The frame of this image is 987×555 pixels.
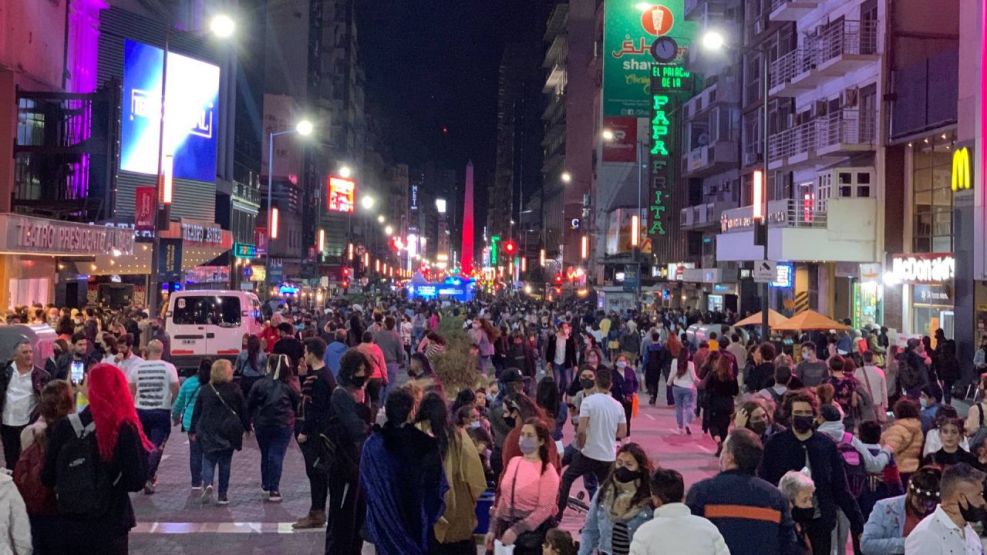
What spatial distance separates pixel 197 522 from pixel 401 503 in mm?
4950

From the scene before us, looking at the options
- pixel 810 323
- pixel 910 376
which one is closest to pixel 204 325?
pixel 810 323

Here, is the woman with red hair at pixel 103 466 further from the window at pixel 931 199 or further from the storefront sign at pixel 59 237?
the window at pixel 931 199

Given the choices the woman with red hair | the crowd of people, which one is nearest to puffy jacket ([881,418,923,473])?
the crowd of people

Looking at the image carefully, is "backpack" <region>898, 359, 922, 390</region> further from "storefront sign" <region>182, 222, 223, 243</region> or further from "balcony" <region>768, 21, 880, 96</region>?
"storefront sign" <region>182, 222, 223, 243</region>

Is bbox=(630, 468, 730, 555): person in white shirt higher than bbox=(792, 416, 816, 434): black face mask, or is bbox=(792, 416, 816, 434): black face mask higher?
bbox=(792, 416, 816, 434): black face mask

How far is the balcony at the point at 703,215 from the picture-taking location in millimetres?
46531

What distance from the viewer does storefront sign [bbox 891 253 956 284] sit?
25219 mm

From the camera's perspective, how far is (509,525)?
6.74 m

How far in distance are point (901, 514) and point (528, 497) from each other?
7.31 feet

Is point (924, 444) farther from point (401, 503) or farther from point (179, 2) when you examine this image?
point (179, 2)

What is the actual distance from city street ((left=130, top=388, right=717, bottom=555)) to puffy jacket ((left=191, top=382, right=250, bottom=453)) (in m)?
0.69

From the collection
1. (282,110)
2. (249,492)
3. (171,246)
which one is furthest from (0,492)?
(282,110)

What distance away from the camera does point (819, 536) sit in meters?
7.16

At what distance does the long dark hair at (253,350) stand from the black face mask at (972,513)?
1089cm
